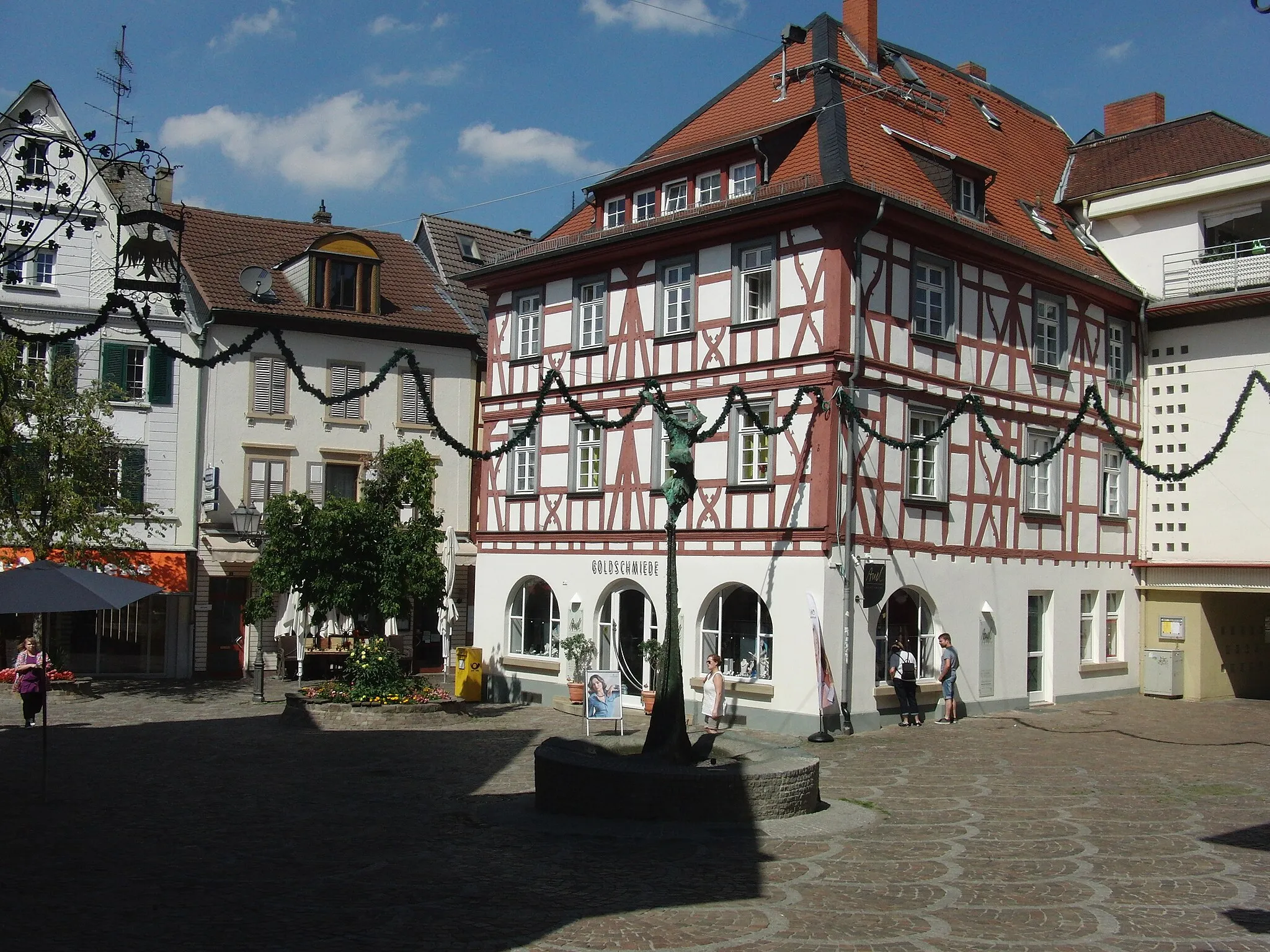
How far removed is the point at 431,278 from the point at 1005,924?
32518mm

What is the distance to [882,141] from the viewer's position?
25.0 m

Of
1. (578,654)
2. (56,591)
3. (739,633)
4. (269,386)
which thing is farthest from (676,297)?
(269,386)

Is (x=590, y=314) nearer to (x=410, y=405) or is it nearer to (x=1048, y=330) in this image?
(x=1048, y=330)

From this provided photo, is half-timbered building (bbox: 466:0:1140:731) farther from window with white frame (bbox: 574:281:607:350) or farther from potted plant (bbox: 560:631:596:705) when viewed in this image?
potted plant (bbox: 560:631:596:705)

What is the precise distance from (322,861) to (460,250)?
105ft

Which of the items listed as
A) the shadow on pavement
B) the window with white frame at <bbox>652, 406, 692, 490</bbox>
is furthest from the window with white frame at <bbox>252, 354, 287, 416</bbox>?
the shadow on pavement

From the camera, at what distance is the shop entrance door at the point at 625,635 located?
84.8 feet

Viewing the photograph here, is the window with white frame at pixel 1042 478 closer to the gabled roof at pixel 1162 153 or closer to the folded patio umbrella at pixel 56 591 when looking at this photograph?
the gabled roof at pixel 1162 153

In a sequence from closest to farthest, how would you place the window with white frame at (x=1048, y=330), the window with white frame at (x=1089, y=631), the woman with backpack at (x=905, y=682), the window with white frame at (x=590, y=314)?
1. the woman with backpack at (x=905, y=682)
2. the window with white frame at (x=1048, y=330)
3. the window with white frame at (x=590, y=314)
4. the window with white frame at (x=1089, y=631)

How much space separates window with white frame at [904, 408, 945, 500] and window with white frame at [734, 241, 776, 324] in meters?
3.24

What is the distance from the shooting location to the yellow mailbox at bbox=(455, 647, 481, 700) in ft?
90.8

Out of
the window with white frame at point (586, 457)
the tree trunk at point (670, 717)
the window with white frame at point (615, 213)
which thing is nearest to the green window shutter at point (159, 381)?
the window with white frame at point (586, 457)

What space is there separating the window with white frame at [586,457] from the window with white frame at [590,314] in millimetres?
1676

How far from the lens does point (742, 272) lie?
2362cm
